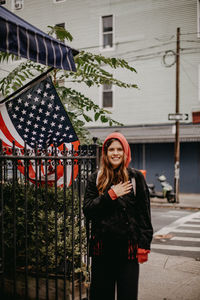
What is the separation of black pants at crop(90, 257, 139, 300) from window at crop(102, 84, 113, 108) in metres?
19.3

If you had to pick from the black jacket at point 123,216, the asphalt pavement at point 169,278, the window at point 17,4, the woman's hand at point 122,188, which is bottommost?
the asphalt pavement at point 169,278

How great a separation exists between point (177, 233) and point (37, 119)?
6.43m

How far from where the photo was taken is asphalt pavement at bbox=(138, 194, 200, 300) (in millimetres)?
5000

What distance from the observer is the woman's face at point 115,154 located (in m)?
3.48

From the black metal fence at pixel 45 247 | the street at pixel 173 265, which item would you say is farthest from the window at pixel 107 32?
the black metal fence at pixel 45 247

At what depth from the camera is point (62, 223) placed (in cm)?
446

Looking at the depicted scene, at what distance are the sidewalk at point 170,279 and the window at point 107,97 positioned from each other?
52.5 ft

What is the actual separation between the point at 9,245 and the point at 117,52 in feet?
62.1

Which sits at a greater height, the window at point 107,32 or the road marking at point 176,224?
the window at point 107,32

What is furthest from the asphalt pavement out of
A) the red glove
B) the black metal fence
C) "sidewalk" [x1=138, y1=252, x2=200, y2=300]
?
the red glove

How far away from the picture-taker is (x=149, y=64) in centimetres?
2122

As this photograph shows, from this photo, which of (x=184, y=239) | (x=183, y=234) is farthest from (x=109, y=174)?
(x=183, y=234)

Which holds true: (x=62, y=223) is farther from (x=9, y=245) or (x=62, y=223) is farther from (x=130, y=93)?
(x=130, y=93)

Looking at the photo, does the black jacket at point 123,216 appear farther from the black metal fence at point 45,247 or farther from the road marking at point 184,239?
the road marking at point 184,239
